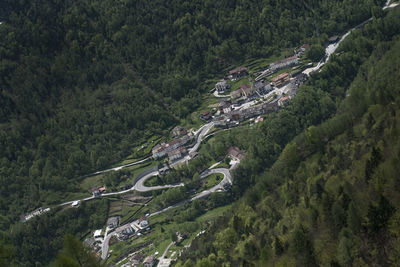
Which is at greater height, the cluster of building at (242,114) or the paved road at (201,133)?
the cluster of building at (242,114)

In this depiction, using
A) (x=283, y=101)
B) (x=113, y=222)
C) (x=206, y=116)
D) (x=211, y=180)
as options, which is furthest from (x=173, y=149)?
(x=283, y=101)

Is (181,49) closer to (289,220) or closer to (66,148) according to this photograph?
(66,148)

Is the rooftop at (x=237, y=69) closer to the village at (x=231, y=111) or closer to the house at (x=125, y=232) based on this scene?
the village at (x=231, y=111)

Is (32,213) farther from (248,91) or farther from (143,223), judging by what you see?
(248,91)

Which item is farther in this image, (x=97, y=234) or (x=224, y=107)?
(x=224, y=107)

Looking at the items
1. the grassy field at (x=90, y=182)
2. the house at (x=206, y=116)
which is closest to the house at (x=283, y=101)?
the house at (x=206, y=116)

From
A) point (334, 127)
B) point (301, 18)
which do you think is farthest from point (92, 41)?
point (334, 127)
